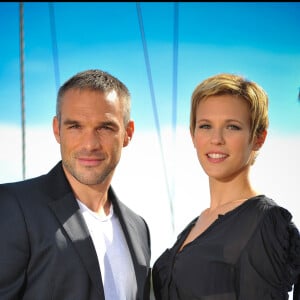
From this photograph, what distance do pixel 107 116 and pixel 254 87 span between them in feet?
2.46

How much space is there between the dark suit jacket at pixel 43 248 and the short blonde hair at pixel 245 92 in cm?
89

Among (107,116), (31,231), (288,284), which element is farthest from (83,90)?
(288,284)

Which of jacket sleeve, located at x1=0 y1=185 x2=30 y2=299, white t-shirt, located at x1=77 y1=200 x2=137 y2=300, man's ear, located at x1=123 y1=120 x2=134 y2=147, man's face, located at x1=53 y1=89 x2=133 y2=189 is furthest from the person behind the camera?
man's ear, located at x1=123 y1=120 x2=134 y2=147

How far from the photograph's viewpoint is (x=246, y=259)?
246 cm

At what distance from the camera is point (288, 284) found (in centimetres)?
248

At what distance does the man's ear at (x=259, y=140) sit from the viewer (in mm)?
2812

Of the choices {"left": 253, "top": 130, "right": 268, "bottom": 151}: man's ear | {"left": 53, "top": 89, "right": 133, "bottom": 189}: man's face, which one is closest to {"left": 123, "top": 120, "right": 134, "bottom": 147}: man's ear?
{"left": 53, "top": 89, "right": 133, "bottom": 189}: man's face

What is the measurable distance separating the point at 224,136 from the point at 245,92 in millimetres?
241

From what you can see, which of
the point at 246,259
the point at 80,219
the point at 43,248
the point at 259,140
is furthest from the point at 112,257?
the point at 259,140

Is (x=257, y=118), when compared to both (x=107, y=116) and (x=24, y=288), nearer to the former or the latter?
(x=107, y=116)

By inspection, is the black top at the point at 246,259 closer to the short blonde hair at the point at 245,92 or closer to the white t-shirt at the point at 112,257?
the white t-shirt at the point at 112,257

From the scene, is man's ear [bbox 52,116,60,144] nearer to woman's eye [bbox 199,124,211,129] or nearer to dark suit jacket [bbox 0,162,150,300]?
dark suit jacket [bbox 0,162,150,300]

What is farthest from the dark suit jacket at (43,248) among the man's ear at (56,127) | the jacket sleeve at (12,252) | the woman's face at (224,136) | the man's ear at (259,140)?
the man's ear at (259,140)

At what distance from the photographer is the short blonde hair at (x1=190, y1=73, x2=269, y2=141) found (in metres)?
2.70
